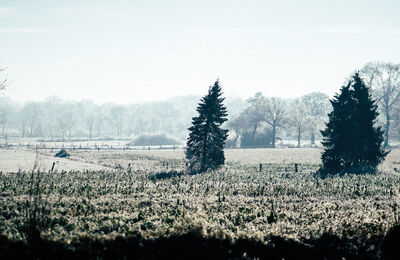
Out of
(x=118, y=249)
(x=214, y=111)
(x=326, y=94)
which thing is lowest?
(x=118, y=249)

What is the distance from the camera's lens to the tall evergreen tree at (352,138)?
37.4 metres

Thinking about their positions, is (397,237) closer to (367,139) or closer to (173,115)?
(367,139)

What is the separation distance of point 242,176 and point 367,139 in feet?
50.1

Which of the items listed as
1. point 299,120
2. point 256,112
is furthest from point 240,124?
point 299,120

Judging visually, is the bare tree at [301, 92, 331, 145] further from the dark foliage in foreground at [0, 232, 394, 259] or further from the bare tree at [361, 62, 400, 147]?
the dark foliage in foreground at [0, 232, 394, 259]

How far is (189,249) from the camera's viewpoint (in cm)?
1191

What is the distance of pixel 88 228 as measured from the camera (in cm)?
1323

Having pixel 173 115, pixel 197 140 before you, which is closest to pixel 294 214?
pixel 197 140

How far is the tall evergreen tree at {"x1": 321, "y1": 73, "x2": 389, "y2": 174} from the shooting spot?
37406 mm

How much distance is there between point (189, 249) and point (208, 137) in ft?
89.7

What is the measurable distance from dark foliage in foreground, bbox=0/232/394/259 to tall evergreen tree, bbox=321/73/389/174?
81.6 ft

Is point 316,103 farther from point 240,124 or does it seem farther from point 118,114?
point 118,114

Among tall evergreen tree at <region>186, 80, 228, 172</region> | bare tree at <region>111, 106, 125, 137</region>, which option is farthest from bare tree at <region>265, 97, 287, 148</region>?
bare tree at <region>111, 106, 125, 137</region>

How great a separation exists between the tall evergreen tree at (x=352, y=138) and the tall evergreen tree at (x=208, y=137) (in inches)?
435
